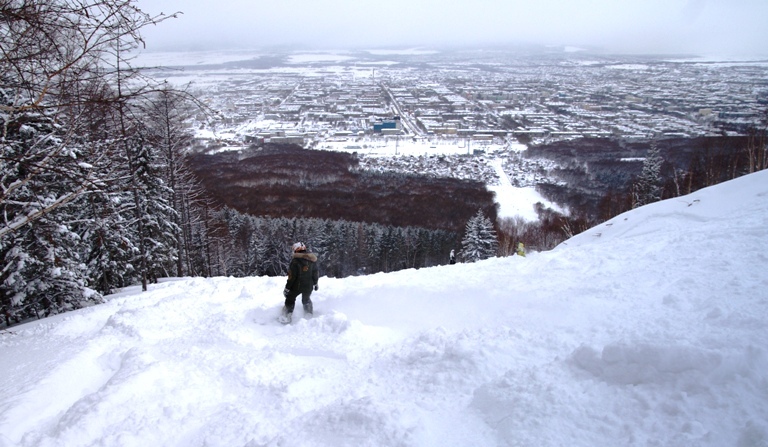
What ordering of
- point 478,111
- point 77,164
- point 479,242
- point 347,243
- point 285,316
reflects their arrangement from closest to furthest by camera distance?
point 77,164, point 285,316, point 479,242, point 347,243, point 478,111

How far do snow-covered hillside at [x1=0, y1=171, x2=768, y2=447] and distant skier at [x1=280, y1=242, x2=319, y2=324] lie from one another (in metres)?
0.31

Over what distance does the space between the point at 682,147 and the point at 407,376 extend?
59.6m

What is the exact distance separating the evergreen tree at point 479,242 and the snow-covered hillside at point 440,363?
19.1 meters

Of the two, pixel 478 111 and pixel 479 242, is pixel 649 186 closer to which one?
pixel 479 242

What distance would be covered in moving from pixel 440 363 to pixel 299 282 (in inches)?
113

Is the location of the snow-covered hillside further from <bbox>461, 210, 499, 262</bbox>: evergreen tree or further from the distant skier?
<bbox>461, 210, 499, 262</bbox>: evergreen tree

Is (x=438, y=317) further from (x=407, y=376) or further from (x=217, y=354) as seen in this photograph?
(x=217, y=354)

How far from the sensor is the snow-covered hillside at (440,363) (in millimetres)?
2943

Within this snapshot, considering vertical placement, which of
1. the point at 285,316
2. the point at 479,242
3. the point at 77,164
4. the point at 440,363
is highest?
the point at 77,164

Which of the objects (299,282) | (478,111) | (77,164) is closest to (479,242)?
(299,282)

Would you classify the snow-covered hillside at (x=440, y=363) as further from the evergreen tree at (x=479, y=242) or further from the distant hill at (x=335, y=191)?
the distant hill at (x=335, y=191)

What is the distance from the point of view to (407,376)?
404cm

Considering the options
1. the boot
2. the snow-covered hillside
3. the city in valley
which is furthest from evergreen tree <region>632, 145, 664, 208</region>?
the boot

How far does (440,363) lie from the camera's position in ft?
13.4
